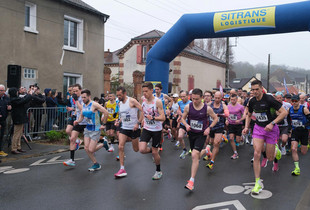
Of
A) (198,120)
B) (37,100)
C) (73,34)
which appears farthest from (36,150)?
(73,34)

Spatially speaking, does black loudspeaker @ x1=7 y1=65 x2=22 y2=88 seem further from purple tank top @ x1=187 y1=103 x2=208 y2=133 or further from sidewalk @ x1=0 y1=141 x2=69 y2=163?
purple tank top @ x1=187 y1=103 x2=208 y2=133

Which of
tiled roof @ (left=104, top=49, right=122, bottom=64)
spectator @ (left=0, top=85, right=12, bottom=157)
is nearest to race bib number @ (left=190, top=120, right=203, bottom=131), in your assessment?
spectator @ (left=0, top=85, right=12, bottom=157)

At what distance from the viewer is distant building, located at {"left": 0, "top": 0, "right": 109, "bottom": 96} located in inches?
516

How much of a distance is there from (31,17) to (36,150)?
301 inches

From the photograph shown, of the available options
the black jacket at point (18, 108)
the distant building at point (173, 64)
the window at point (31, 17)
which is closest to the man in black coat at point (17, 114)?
the black jacket at point (18, 108)

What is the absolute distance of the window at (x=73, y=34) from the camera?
16.1m

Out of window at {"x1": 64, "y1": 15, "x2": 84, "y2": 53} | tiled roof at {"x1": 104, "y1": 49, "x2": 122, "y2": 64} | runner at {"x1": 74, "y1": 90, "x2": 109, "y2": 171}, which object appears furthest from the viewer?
tiled roof at {"x1": 104, "y1": 49, "x2": 122, "y2": 64}

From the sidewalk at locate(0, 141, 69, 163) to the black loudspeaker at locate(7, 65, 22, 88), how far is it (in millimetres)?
2120

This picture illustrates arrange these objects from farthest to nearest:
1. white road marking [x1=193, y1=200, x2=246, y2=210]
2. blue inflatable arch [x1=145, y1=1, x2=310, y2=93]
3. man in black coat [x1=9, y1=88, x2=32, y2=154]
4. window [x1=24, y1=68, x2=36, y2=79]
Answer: window [x1=24, y1=68, x2=36, y2=79] < blue inflatable arch [x1=145, y1=1, x2=310, y2=93] < man in black coat [x1=9, y1=88, x2=32, y2=154] < white road marking [x1=193, y1=200, x2=246, y2=210]

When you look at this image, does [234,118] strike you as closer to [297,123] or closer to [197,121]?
[297,123]

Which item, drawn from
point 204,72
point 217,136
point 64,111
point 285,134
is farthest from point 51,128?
point 204,72

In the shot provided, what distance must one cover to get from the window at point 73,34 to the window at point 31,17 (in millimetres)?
1989

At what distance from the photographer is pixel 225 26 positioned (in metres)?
11.3

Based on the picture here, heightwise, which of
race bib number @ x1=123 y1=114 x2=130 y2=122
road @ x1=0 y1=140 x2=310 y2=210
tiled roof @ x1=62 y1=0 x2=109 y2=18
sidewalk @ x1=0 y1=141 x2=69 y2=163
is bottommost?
road @ x1=0 y1=140 x2=310 y2=210
